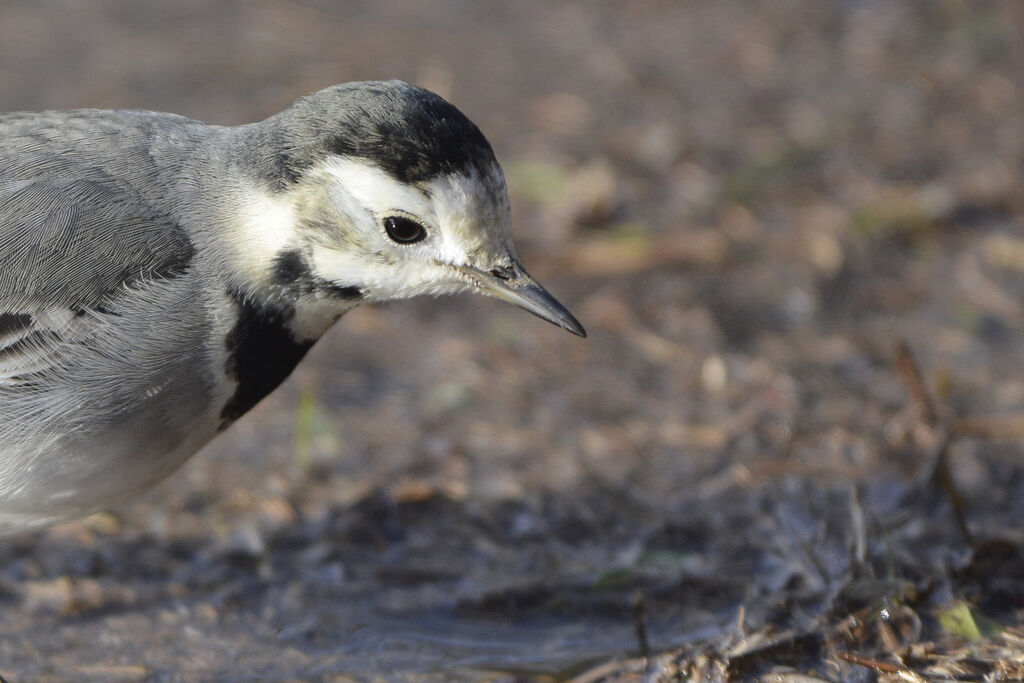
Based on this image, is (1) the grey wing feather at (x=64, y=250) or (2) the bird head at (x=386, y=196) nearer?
(2) the bird head at (x=386, y=196)

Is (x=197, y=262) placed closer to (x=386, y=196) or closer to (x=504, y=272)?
(x=386, y=196)

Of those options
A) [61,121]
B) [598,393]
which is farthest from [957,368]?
[61,121]

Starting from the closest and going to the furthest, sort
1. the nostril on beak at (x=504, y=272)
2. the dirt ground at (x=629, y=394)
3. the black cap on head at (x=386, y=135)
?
the black cap on head at (x=386, y=135) < the nostril on beak at (x=504, y=272) < the dirt ground at (x=629, y=394)

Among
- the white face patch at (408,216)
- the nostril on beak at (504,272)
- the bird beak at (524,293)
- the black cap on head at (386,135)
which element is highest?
the black cap on head at (386,135)

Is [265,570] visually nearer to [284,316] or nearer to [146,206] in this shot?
[284,316]

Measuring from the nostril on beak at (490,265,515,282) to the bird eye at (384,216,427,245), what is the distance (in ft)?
1.00

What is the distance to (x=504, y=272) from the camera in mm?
4504

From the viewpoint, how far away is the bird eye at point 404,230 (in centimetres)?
427

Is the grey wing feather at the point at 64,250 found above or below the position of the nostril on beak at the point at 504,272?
above

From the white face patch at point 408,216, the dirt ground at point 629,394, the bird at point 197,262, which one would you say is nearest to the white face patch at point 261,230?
the bird at point 197,262

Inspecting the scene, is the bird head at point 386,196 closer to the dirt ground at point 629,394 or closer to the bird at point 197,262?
the bird at point 197,262

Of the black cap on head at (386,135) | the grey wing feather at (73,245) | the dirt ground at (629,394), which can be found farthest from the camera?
the dirt ground at (629,394)

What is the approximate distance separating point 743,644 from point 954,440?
2.05 metres

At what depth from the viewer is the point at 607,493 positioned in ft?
18.8
